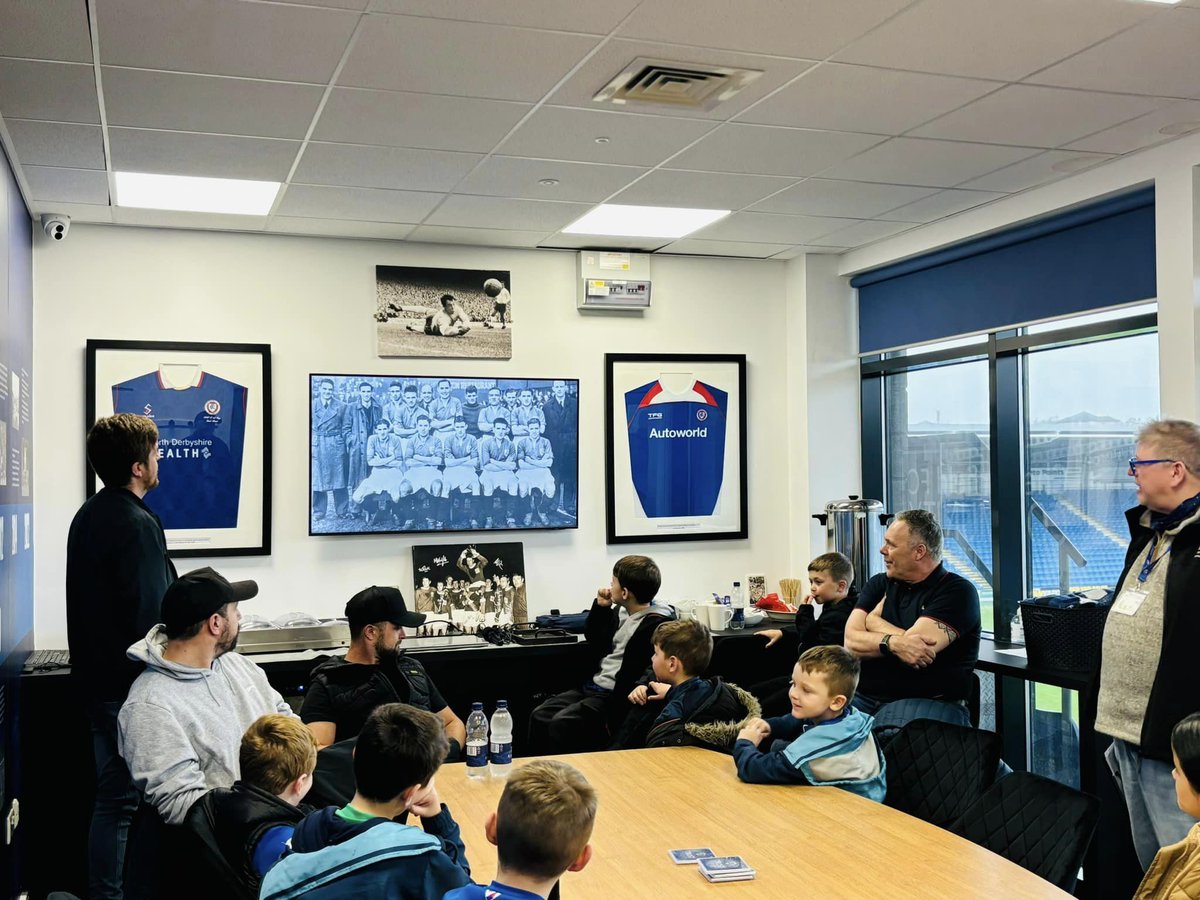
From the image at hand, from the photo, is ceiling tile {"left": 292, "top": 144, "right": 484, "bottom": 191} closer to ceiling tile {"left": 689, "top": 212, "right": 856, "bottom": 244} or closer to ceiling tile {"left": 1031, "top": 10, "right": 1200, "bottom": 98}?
ceiling tile {"left": 689, "top": 212, "right": 856, "bottom": 244}

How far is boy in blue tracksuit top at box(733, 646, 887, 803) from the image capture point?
3.15 m

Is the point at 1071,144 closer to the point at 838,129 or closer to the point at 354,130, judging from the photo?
the point at 838,129

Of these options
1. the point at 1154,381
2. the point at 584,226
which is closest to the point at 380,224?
the point at 584,226

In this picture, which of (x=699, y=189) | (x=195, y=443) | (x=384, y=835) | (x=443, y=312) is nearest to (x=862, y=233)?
(x=699, y=189)

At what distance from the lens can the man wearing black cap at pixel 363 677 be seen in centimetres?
347

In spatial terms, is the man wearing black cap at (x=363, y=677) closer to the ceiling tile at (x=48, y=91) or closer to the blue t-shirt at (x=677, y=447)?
the ceiling tile at (x=48, y=91)

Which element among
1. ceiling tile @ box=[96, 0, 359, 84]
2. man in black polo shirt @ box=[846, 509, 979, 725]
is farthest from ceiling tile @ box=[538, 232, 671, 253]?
ceiling tile @ box=[96, 0, 359, 84]

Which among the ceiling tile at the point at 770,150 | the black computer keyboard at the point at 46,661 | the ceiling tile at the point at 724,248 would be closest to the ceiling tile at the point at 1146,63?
the ceiling tile at the point at 770,150

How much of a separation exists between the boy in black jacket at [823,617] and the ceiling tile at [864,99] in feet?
6.06

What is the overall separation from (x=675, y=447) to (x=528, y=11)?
11.6ft

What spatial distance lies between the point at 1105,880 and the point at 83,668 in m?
3.37

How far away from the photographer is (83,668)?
3389 millimetres

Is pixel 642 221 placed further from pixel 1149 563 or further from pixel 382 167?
pixel 1149 563

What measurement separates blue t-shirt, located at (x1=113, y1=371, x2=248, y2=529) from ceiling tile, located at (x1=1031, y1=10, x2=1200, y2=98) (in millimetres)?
3821
